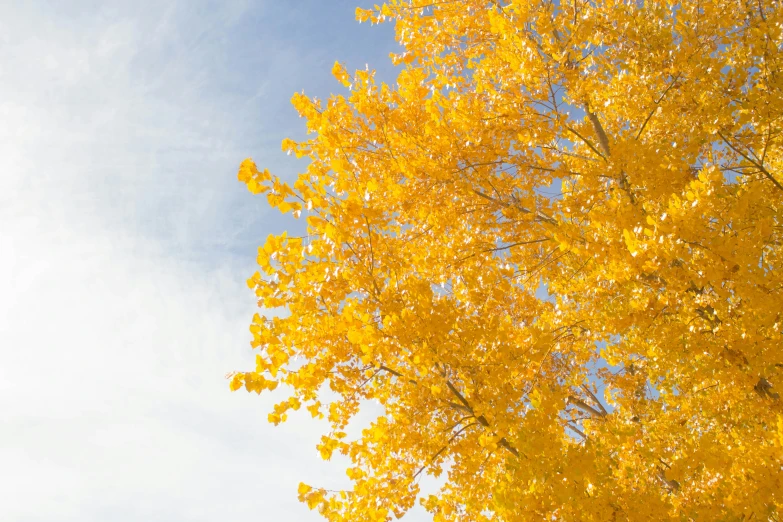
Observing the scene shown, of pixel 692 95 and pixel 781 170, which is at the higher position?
pixel 781 170

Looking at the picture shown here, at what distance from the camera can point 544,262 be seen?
21.9 ft

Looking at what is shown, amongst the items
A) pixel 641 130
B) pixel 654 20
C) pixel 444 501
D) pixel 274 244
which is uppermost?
pixel 654 20

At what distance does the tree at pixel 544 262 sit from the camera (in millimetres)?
3627

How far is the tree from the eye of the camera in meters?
3.63

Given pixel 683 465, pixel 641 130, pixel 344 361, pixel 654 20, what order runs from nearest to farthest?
1. pixel 344 361
2. pixel 683 465
3. pixel 654 20
4. pixel 641 130

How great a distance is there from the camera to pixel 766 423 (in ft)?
16.1

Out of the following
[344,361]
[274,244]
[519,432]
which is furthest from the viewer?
[344,361]

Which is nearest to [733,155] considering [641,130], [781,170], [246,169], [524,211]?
[641,130]

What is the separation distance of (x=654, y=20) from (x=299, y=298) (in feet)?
15.5

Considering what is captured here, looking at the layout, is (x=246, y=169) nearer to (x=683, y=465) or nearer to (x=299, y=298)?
(x=299, y=298)

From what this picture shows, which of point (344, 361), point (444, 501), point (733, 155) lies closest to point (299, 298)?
point (344, 361)

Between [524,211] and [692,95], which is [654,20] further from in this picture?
[524,211]

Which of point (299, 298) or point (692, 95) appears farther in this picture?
point (692, 95)

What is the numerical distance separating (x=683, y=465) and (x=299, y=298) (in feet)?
13.7
